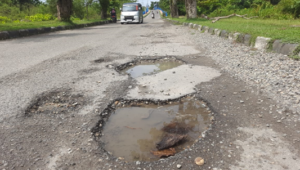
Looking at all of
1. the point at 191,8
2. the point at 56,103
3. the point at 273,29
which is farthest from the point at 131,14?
the point at 56,103

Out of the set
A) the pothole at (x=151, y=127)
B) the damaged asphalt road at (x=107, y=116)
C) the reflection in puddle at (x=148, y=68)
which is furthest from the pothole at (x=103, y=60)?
the pothole at (x=151, y=127)

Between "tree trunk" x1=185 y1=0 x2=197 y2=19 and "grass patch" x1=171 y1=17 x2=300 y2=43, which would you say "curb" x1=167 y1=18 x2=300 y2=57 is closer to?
"grass patch" x1=171 y1=17 x2=300 y2=43

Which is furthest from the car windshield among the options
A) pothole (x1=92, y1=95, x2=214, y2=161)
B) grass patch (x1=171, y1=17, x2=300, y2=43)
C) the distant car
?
pothole (x1=92, y1=95, x2=214, y2=161)

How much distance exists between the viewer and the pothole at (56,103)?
91.4 inches

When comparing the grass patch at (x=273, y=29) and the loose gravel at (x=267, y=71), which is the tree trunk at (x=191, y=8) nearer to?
the grass patch at (x=273, y=29)

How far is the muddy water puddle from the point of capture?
1734 millimetres

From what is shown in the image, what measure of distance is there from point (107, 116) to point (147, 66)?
2032 mm

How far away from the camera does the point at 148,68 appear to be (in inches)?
158

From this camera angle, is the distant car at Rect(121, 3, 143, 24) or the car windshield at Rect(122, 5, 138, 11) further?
the car windshield at Rect(122, 5, 138, 11)

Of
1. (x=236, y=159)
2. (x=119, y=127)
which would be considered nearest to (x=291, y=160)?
(x=236, y=159)

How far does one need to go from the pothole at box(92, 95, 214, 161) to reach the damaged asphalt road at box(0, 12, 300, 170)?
8 cm

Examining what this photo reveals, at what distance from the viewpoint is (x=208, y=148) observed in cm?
166

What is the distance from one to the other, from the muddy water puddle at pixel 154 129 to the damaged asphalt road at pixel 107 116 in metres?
0.10

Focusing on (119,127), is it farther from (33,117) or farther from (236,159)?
(236,159)
